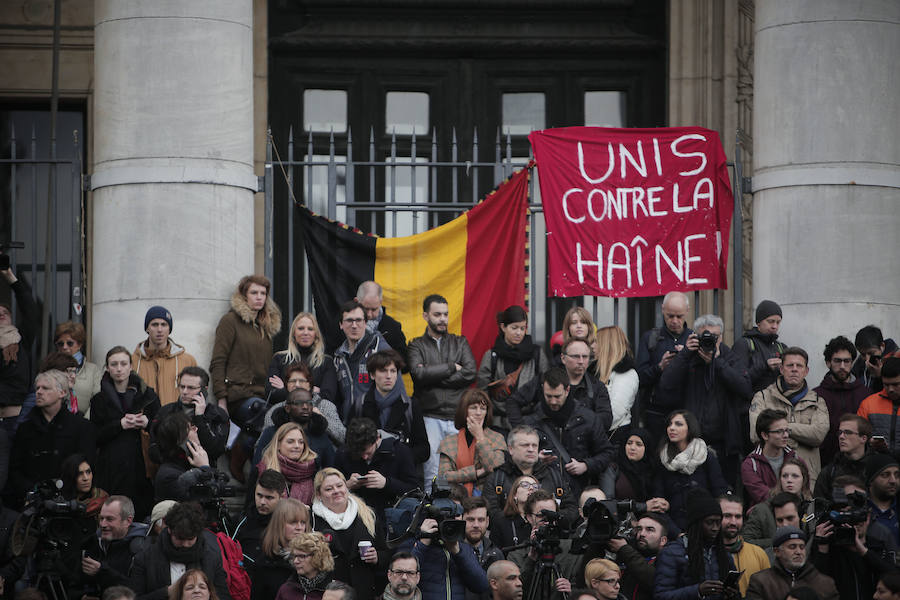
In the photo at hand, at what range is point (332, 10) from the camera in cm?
1811

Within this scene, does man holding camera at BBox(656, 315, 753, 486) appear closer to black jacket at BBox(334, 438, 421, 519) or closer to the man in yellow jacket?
black jacket at BBox(334, 438, 421, 519)

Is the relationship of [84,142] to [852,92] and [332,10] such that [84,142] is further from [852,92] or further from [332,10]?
[852,92]

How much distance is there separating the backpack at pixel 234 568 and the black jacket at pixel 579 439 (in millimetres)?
2529

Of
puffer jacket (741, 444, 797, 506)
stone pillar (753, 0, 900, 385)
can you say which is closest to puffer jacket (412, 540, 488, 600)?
puffer jacket (741, 444, 797, 506)

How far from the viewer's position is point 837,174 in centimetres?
1398

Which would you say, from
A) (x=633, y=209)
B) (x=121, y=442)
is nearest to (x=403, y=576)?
(x=121, y=442)

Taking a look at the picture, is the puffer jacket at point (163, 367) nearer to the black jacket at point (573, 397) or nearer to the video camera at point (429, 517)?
the black jacket at point (573, 397)

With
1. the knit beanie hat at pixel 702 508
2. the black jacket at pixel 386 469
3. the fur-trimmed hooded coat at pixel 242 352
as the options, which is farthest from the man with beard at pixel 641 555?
the fur-trimmed hooded coat at pixel 242 352

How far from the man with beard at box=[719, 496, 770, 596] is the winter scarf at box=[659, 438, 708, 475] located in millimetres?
811

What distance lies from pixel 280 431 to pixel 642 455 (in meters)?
2.70

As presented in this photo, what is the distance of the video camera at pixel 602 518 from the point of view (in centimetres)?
1097

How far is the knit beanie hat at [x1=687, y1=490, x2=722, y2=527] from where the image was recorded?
36.8ft

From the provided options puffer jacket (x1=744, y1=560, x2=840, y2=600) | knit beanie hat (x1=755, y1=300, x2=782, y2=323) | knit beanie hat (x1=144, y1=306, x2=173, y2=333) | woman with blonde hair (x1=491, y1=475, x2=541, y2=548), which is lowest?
puffer jacket (x1=744, y1=560, x2=840, y2=600)

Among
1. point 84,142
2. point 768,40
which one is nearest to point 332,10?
point 84,142
